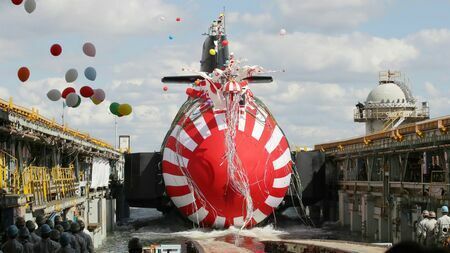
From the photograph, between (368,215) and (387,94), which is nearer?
(368,215)

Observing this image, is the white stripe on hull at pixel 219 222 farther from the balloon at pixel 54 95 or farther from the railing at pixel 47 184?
the balloon at pixel 54 95

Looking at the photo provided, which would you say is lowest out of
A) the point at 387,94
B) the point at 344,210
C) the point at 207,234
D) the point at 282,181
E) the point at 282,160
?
the point at 207,234

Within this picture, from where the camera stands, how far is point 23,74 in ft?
53.2

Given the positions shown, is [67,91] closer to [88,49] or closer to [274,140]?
[88,49]

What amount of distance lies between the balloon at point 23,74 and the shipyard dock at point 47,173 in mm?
2540

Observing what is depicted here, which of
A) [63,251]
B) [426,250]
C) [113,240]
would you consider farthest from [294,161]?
[426,250]

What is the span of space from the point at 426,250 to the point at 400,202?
2492 cm

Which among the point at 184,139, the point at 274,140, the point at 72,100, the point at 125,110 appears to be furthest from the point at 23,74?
the point at 274,140

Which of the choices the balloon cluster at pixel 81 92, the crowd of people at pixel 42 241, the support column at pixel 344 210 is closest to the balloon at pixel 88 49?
the balloon cluster at pixel 81 92

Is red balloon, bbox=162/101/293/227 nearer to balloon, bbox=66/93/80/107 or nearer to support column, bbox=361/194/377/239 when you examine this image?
support column, bbox=361/194/377/239

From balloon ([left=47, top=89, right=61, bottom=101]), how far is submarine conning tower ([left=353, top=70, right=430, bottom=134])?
4553cm

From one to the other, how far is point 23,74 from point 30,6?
8.22 ft

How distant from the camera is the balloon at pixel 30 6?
45.9 ft

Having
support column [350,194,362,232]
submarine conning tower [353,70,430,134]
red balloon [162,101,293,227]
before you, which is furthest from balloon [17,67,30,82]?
submarine conning tower [353,70,430,134]
